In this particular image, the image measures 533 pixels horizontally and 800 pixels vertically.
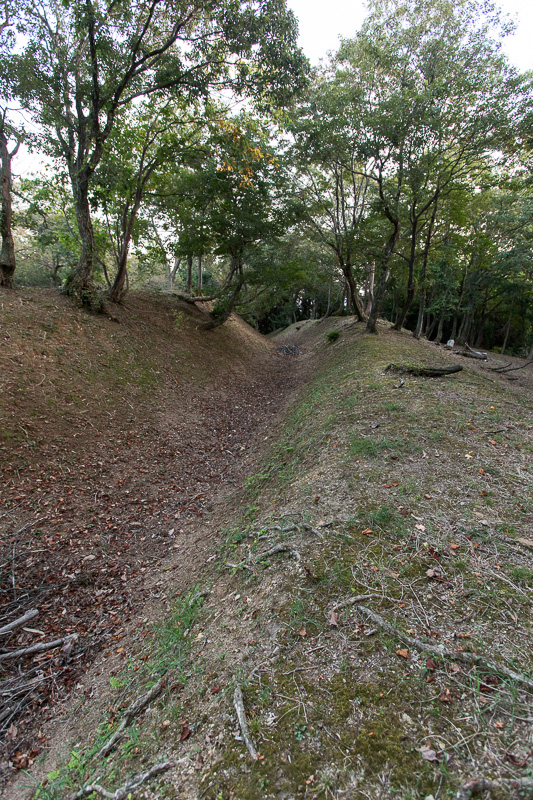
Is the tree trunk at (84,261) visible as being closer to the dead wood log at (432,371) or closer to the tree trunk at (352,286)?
the dead wood log at (432,371)

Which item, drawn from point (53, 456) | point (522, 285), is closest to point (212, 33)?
point (53, 456)

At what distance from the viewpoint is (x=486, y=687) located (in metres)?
1.87

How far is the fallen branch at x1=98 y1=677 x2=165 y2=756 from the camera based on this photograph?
2.12 m

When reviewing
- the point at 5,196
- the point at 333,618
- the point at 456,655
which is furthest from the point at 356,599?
the point at 5,196

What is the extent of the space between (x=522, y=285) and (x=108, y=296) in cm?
2313

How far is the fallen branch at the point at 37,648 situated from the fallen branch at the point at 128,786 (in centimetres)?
148

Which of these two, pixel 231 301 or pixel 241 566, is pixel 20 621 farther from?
pixel 231 301

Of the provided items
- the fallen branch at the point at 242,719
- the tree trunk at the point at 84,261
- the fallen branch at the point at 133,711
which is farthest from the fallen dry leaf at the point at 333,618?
the tree trunk at the point at 84,261

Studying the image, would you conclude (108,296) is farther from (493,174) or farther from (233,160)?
(493,174)

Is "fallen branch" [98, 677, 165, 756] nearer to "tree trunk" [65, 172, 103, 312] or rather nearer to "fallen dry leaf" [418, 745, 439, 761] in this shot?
"fallen dry leaf" [418, 745, 439, 761]

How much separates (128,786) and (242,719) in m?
0.70

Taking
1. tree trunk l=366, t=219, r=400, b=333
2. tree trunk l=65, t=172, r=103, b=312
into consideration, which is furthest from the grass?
tree trunk l=366, t=219, r=400, b=333

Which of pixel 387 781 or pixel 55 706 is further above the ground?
pixel 387 781

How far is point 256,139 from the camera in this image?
410 inches
